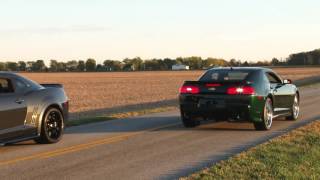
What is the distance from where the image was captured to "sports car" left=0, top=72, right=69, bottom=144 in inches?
400

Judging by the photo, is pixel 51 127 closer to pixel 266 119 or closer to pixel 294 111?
pixel 266 119

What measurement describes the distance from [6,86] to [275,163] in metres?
4.80

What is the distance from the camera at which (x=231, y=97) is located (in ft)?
43.3

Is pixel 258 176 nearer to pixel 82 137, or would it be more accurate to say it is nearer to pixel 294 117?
pixel 82 137

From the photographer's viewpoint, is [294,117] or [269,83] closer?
[269,83]

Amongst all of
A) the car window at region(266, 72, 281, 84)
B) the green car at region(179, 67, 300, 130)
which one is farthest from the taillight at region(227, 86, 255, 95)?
the car window at region(266, 72, 281, 84)

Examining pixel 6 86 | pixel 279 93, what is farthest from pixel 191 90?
pixel 6 86

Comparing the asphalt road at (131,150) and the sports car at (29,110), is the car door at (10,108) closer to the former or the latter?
the sports car at (29,110)

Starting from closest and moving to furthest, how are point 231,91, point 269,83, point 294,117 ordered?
point 231,91, point 269,83, point 294,117

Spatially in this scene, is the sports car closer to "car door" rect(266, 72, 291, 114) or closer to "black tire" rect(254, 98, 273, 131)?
"black tire" rect(254, 98, 273, 131)

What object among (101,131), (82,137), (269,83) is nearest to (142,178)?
(82,137)

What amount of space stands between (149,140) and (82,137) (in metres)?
1.45

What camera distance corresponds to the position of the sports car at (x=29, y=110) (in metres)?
10.1

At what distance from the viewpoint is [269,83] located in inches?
566
